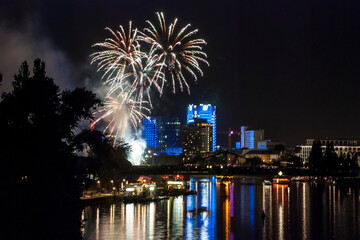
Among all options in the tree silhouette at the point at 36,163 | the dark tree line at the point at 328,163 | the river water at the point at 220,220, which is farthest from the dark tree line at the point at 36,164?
the dark tree line at the point at 328,163

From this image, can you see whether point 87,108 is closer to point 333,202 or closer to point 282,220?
point 282,220

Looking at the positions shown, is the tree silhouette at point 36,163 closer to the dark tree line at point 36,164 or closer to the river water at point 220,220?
the dark tree line at point 36,164

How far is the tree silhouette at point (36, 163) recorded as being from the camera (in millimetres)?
28672

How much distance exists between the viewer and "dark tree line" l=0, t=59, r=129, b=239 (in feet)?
93.0

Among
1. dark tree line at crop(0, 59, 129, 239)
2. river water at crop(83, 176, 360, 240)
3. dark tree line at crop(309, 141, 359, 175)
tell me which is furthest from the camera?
dark tree line at crop(309, 141, 359, 175)

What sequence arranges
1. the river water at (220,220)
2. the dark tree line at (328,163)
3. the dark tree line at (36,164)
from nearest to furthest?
the dark tree line at (36,164) < the river water at (220,220) < the dark tree line at (328,163)

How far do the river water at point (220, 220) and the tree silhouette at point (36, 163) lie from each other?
12.7 ft

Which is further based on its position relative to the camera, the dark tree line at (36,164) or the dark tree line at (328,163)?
the dark tree line at (328,163)

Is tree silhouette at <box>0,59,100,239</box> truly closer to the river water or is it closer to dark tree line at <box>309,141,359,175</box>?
the river water

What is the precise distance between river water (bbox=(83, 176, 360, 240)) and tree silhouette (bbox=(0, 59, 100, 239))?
3884 millimetres

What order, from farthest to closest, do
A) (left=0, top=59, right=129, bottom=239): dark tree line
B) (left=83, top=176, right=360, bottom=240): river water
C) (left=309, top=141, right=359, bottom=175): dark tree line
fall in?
(left=309, top=141, right=359, bottom=175): dark tree line, (left=83, top=176, right=360, bottom=240): river water, (left=0, top=59, right=129, bottom=239): dark tree line

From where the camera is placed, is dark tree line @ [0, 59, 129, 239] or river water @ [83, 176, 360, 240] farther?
river water @ [83, 176, 360, 240]

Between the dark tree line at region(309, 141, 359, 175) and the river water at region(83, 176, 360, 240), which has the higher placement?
the dark tree line at region(309, 141, 359, 175)

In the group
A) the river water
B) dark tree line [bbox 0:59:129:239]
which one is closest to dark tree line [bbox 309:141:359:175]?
the river water
